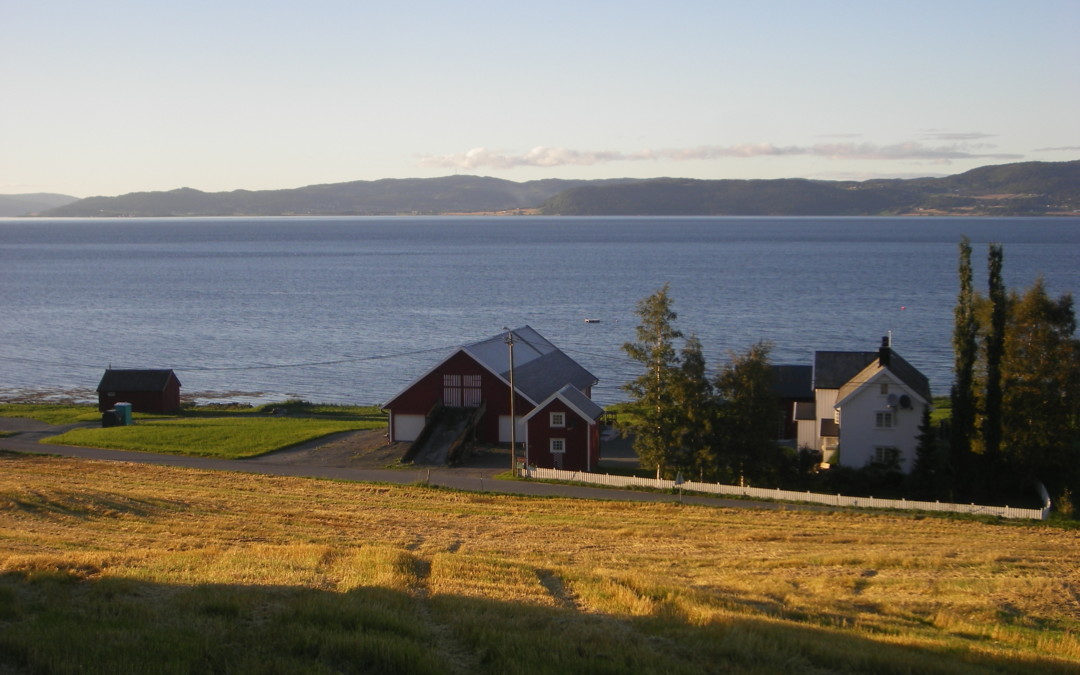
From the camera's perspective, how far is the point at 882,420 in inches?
1524

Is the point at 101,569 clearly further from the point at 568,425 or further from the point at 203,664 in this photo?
the point at 568,425

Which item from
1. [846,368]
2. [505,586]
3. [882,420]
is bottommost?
[882,420]

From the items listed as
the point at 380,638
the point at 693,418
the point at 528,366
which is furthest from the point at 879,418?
the point at 380,638

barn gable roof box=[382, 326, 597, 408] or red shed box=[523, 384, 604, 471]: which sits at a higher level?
barn gable roof box=[382, 326, 597, 408]

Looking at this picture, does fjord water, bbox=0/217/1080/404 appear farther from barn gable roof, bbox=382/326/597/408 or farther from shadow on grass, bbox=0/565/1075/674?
shadow on grass, bbox=0/565/1075/674

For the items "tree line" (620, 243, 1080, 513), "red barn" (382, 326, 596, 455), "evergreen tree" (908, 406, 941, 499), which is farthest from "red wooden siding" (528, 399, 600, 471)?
"evergreen tree" (908, 406, 941, 499)

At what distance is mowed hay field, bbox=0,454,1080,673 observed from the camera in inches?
513

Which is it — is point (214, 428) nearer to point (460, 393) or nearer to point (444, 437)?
point (460, 393)

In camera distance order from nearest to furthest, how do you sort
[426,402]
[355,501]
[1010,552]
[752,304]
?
[1010,552] < [355,501] < [426,402] < [752,304]

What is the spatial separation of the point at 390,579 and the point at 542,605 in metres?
3.14

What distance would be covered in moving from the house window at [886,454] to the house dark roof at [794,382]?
20.3 feet

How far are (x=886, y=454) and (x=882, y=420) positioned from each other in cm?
127

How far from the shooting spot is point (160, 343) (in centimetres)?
8700

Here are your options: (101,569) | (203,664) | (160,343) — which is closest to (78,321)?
(160,343)
